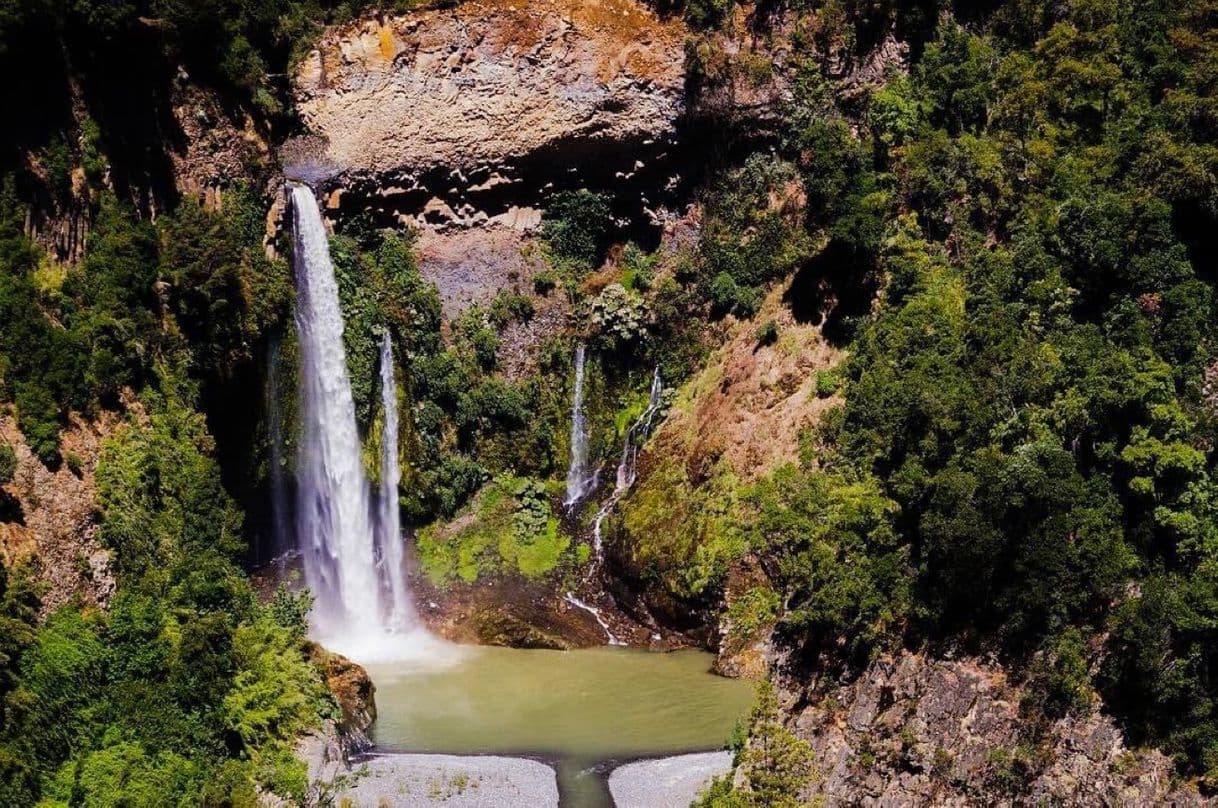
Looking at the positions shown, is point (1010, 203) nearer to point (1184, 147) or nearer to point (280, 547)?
point (1184, 147)

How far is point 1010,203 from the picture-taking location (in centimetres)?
2703

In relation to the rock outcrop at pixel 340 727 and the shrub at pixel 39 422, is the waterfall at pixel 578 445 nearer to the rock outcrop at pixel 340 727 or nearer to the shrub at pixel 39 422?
the rock outcrop at pixel 340 727

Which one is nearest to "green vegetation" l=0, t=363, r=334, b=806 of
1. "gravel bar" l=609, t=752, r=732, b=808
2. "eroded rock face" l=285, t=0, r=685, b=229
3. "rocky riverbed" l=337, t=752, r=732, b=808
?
"rocky riverbed" l=337, t=752, r=732, b=808

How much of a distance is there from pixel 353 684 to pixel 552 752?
4.43 meters

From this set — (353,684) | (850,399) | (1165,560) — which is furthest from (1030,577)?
(353,684)

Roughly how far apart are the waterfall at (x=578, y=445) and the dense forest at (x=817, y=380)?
585mm

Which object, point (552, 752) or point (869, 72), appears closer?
point (552, 752)

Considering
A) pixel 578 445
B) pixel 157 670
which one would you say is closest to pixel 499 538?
pixel 578 445

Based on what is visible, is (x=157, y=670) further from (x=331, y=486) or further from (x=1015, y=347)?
(x=1015, y=347)

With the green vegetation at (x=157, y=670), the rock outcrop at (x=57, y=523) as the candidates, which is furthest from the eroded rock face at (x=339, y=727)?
the rock outcrop at (x=57, y=523)

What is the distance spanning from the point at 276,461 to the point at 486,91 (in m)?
11.3

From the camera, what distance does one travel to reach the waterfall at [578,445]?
110ft

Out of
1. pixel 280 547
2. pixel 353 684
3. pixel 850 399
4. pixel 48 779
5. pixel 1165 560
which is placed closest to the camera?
pixel 48 779

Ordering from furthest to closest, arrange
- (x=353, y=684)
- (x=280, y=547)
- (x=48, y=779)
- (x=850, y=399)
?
(x=280, y=547), (x=850, y=399), (x=353, y=684), (x=48, y=779)
